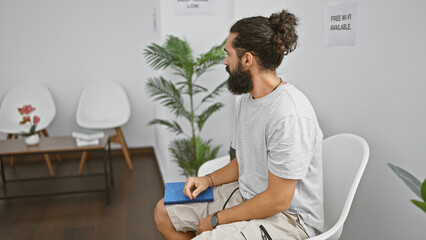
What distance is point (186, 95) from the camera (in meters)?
3.16

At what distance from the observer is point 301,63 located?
221 centimetres

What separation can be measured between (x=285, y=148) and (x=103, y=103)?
3.57 m

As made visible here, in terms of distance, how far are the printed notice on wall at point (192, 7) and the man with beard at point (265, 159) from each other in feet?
4.76

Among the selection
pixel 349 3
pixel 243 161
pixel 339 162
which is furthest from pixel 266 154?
pixel 349 3

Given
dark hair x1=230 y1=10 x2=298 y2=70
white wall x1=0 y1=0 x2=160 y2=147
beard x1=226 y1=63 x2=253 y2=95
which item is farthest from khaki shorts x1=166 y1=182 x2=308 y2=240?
white wall x1=0 y1=0 x2=160 y2=147

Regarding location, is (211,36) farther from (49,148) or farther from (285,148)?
(285,148)

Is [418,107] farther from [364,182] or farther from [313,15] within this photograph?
[313,15]

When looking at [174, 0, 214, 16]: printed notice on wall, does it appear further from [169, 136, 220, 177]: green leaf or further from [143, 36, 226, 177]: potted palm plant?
[169, 136, 220, 177]: green leaf

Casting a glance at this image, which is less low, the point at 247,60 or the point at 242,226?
the point at 247,60

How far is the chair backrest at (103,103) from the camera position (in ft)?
14.8

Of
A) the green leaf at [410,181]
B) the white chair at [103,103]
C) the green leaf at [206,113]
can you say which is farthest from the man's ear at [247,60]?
the white chair at [103,103]

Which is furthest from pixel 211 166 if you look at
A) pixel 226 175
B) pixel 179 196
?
pixel 179 196

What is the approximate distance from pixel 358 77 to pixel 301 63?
22.1 inches

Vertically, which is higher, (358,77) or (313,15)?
(313,15)
